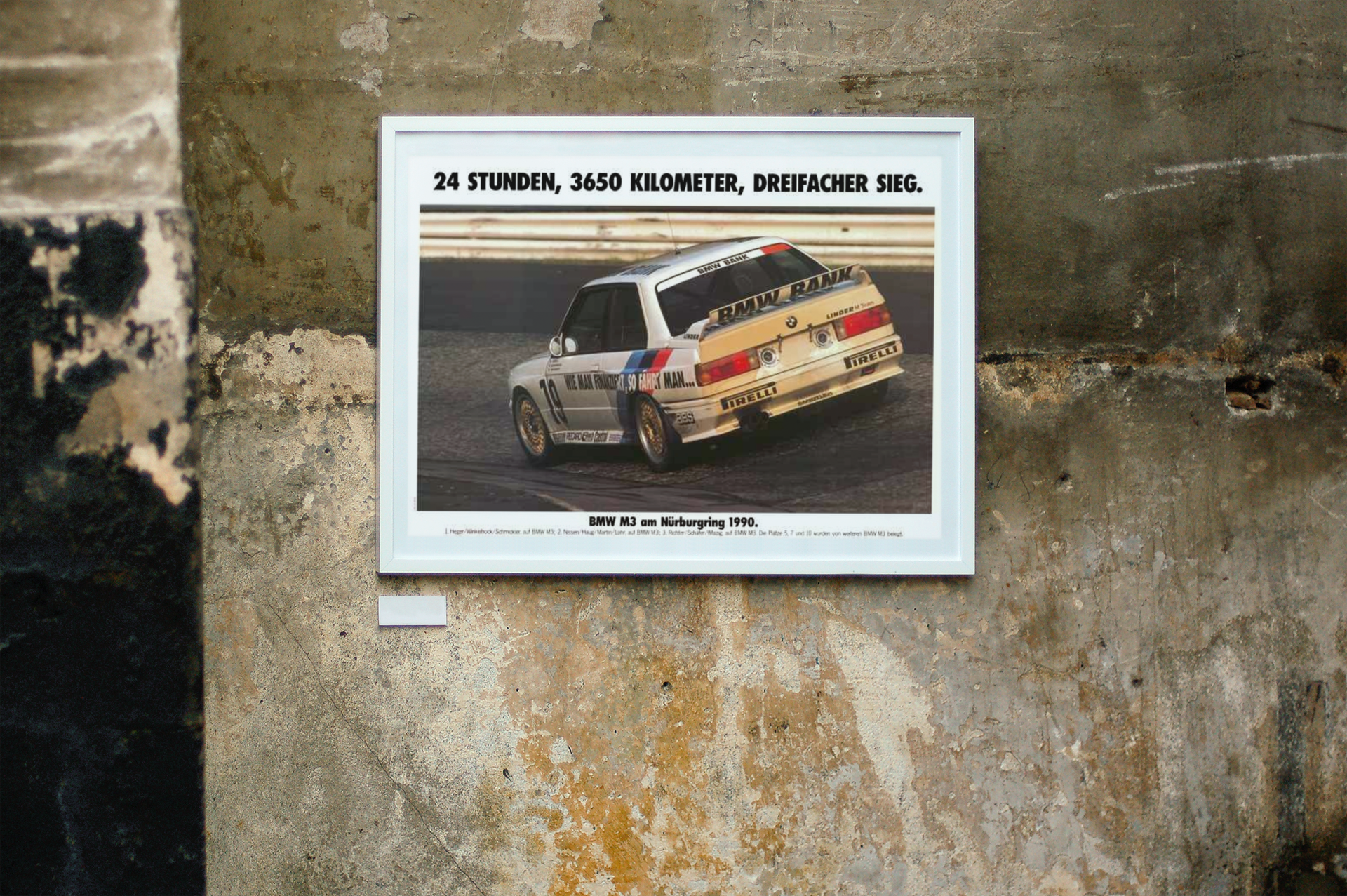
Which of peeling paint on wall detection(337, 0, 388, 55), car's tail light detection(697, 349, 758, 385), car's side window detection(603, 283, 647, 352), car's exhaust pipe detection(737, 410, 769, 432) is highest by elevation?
peeling paint on wall detection(337, 0, 388, 55)

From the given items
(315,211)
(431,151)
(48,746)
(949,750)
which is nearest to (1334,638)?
(949,750)

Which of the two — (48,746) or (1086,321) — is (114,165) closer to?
(48,746)

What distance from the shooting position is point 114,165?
2.96 metres

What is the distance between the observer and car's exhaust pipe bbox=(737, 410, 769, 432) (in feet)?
9.48

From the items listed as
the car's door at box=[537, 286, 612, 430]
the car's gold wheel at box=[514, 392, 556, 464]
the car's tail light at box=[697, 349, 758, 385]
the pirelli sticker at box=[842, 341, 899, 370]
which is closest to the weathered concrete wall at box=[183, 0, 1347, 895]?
the pirelli sticker at box=[842, 341, 899, 370]

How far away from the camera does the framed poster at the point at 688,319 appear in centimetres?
291

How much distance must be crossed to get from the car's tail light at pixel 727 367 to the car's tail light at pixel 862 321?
334 mm

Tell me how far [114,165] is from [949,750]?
3.79m

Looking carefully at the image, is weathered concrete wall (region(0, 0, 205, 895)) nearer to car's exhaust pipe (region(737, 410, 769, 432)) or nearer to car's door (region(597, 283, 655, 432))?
car's door (region(597, 283, 655, 432))

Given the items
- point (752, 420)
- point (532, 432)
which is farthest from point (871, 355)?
point (532, 432)

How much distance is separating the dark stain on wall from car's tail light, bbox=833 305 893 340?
2.61m

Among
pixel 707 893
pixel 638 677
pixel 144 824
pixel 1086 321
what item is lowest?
pixel 707 893

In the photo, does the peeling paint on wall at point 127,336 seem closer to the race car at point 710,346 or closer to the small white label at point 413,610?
the small white label at point 413,610

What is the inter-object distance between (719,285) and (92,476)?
2426 millimetres
